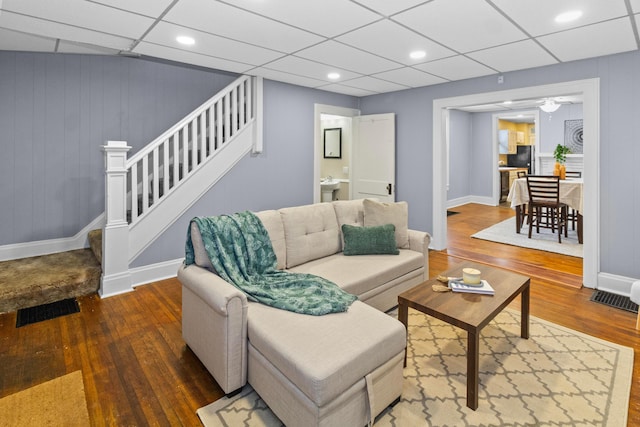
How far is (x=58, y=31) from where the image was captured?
2984 millimetres

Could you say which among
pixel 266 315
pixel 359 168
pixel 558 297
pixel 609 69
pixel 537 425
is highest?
pixel 609 69

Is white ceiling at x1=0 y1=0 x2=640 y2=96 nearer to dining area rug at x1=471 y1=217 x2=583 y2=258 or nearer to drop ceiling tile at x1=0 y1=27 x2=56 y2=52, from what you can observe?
drop ceiling tile at x1=0 y1=27 x2=56 y2=52

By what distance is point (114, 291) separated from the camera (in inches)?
140

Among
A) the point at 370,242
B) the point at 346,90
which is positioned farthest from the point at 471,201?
the point at 370,242

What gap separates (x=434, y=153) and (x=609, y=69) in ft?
6.96

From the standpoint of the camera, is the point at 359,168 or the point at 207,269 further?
the point at 359,168

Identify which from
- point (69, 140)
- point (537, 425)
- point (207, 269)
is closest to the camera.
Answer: point (537, 425)

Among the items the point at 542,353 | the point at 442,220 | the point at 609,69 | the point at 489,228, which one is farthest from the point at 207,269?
the point at 489,228

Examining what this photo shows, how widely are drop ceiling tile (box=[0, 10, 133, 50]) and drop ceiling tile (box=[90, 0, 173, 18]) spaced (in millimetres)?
704

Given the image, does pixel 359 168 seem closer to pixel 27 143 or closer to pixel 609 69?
pixel 609 69

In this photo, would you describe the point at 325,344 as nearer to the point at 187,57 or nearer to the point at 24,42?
the point at 187,57

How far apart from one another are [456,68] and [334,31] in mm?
1915

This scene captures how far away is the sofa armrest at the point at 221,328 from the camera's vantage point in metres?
1.96

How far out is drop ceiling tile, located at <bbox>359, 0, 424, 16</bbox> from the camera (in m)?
2.43
